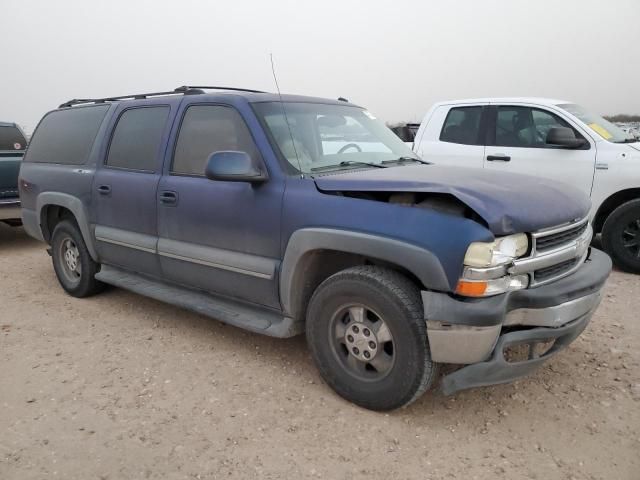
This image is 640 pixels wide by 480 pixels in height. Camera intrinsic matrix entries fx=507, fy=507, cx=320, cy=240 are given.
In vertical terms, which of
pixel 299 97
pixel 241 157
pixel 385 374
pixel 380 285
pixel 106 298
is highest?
pixel 299 97

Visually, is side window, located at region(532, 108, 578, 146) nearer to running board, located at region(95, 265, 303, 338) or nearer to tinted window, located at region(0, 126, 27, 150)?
running board, located at region(95, 265, 303, 338)

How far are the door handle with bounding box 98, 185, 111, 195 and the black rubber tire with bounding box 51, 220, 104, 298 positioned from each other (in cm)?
66

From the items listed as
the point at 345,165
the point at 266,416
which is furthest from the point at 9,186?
the point at 266,416

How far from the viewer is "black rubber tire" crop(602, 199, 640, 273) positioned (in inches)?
216

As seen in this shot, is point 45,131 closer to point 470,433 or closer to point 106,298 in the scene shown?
point 106,298

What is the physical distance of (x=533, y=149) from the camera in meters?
5.99

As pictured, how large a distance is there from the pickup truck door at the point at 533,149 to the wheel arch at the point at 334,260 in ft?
11.4

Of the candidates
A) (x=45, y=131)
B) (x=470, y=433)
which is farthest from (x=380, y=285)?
(x=45, y=131)

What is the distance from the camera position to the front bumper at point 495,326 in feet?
8.19

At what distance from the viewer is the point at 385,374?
2824 millimetres

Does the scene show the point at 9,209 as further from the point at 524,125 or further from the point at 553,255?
the point at 553,255

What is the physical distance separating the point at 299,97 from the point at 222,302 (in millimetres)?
1658

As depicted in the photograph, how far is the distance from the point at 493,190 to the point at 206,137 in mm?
2072

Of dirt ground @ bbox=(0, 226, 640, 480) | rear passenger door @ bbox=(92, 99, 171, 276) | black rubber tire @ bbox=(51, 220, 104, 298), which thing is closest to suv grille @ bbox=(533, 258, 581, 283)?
dirt ground @ bbox=(0, 226, 640, 480)
